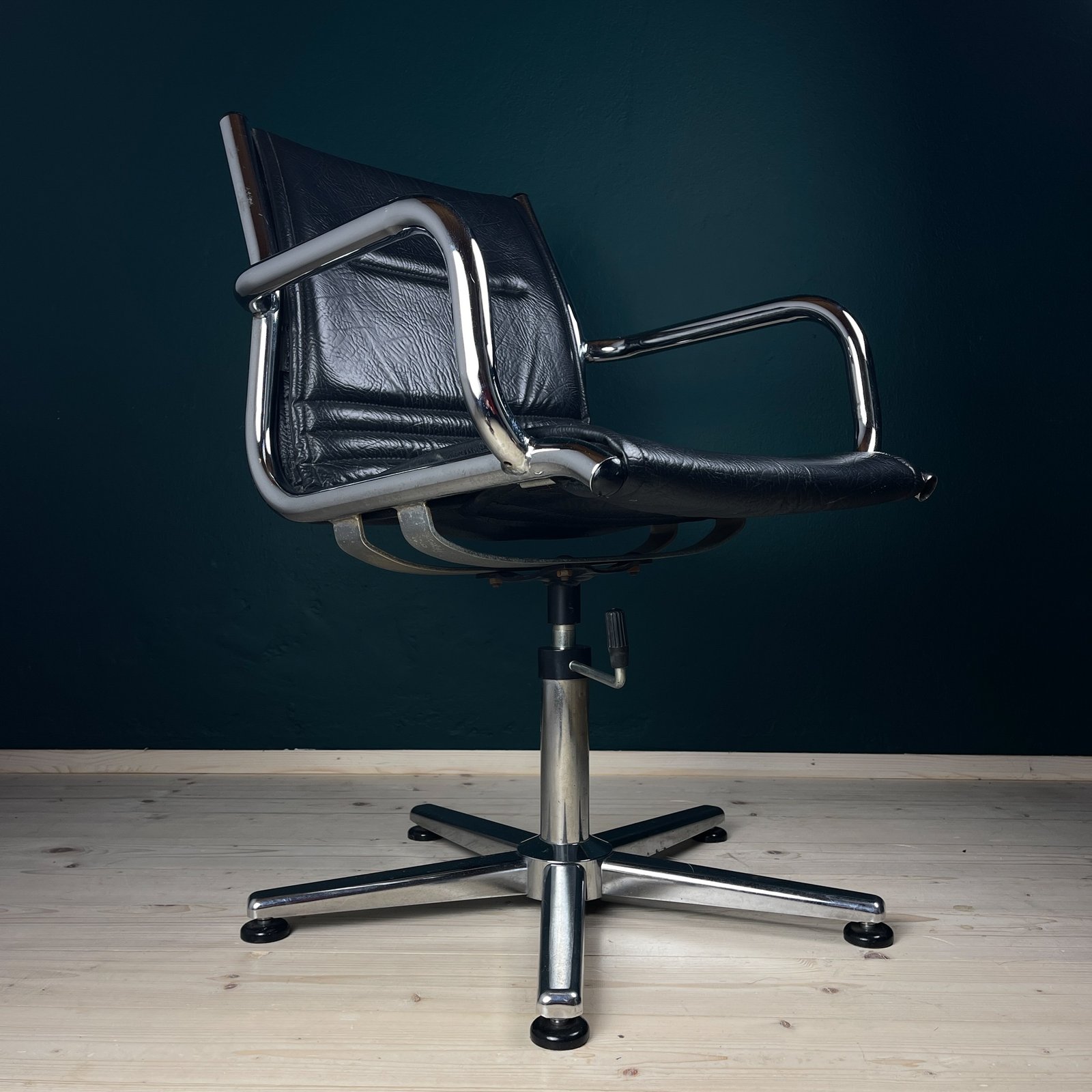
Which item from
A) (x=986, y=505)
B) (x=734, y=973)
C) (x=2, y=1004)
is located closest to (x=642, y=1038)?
(x=734, y=973)

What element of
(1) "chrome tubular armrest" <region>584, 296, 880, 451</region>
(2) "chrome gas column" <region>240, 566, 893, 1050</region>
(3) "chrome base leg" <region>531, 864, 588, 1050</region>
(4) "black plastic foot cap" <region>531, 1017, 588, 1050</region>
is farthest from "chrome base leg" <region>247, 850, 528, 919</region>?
(1) "chrome tubular armrest" <region>584, 296, 880, 451</region>

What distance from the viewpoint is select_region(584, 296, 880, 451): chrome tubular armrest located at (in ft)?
3.70

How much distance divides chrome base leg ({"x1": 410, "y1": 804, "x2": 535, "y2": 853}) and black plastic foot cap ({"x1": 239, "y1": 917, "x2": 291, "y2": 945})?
0.84 ft

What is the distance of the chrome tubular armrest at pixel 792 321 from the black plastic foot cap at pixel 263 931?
32.4 inches

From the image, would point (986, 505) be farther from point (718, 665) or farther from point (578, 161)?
point (578, 161)

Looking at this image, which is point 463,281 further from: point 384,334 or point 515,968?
point 515,968

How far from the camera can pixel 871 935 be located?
969mm

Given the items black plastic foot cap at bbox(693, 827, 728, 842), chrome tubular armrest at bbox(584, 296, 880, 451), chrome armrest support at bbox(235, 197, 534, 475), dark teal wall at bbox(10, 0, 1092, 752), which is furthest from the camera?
dark teal wall at bbox(10, 0, 1092, 752)

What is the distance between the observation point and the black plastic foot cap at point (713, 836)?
133 centimetres

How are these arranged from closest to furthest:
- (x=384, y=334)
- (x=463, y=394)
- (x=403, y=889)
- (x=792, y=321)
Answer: (x=463, y=394)
(x=403, y=889)
(x=384, y=334)
(x=792, y=321)

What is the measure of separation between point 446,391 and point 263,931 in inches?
25.3

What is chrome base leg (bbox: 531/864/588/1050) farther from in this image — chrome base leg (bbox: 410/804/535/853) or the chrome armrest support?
the chrome armrest support

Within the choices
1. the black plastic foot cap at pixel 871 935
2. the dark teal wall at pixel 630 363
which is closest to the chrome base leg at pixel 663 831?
the black plastic foot cap at pixel 871 935

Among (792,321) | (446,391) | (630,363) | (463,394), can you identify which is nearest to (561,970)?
(463,394)
